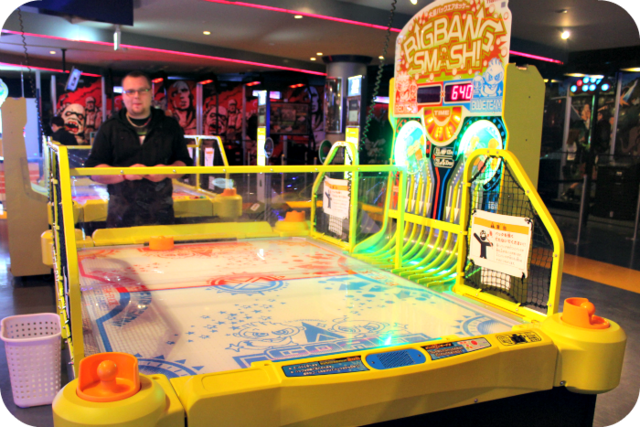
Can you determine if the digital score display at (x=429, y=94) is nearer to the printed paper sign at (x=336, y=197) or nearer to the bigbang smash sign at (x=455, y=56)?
the bigbang smash sign at (x=455, y=56)

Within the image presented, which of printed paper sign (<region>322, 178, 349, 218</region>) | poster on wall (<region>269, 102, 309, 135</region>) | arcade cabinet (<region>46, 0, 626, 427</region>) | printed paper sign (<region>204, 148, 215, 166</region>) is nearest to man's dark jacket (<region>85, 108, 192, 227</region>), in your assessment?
arcade cabinet (<region>46, 0, 626, 427</region>)

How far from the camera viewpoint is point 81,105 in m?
15.3

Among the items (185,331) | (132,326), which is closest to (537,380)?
(185,331)

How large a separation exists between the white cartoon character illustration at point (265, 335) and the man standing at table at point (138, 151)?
5.41 ft

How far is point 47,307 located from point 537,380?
12.0 feet

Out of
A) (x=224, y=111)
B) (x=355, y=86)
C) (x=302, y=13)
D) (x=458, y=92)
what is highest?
(x=302, y=13)

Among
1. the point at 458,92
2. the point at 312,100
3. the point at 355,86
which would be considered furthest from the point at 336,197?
the point at 312,100

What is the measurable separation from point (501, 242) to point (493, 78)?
2.83 ft

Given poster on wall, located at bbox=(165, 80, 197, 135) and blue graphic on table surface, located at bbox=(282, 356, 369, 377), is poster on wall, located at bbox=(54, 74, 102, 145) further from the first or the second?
blue graphic on table surface, located at bbox=(282, 356, 369, 377)

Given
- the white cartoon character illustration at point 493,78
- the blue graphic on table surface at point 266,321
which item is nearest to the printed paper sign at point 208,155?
the blue graphic on table surface at point 266,321

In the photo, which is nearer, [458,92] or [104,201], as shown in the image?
[458,92]

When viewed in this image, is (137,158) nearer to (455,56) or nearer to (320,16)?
(455,56)

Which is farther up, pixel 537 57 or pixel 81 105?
pixel 537 57

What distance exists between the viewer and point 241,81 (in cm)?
1509
